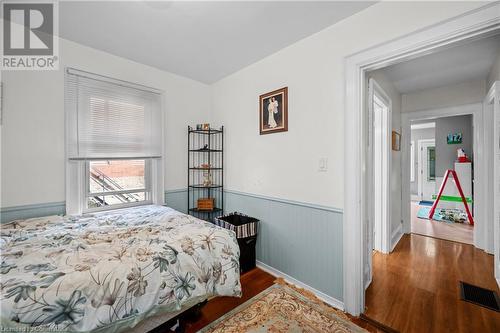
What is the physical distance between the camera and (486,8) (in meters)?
1.23

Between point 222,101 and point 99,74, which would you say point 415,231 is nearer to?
point 222,101

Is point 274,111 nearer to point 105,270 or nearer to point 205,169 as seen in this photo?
point 205,169

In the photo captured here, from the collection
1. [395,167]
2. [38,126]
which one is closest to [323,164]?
[395,167]

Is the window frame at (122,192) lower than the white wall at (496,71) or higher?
lower

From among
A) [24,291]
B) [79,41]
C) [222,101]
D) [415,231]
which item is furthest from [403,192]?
[79,41]

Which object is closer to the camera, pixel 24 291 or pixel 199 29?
pixel 24 291

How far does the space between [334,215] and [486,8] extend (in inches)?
65.1

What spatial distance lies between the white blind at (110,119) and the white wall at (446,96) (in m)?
4.15

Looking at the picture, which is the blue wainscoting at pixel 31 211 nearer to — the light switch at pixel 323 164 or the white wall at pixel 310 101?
the white wall at pixel 310 101

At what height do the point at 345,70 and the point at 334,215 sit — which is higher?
the point at 345,70

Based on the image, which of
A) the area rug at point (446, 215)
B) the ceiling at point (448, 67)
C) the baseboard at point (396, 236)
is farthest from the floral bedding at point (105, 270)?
the area rug at point (446, 215)

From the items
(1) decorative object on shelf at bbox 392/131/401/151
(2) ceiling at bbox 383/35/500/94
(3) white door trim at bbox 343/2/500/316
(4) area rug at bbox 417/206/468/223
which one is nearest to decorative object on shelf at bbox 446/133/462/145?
(4) area rug at bbox 417/206/468/223

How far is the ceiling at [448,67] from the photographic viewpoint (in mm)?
2259

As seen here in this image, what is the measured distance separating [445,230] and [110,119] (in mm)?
5752
